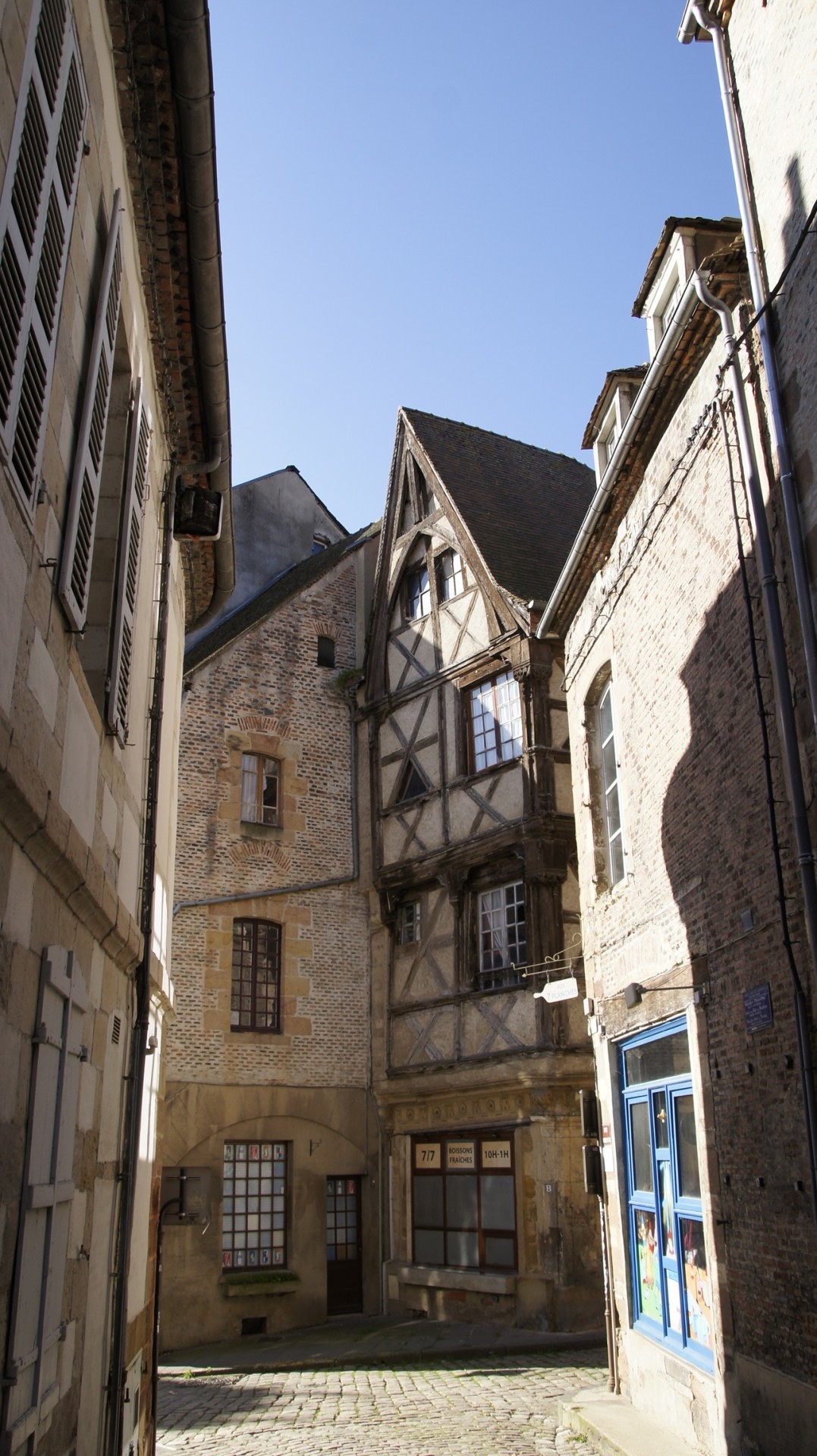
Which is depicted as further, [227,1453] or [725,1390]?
[227,1453]

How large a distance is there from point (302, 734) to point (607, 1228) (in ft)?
32.8

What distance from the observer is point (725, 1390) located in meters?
6.84

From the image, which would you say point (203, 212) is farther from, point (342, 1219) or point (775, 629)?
point (342, 1219)

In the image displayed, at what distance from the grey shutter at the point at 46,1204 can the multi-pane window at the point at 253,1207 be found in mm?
11574

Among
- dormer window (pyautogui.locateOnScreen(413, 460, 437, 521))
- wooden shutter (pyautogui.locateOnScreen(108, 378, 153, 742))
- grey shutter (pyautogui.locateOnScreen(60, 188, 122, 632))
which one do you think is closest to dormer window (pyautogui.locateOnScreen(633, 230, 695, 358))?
wooden shutter (pyautogui.locateOnScreen(108, 378, 153, 742))

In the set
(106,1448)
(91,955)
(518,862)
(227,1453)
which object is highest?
(518,862)

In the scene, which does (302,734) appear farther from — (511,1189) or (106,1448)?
(106,1448)

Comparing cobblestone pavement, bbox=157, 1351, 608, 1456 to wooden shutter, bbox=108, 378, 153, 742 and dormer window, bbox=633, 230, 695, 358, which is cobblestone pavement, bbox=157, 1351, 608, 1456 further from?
dormer window, bbox=633, 230, 695, 358

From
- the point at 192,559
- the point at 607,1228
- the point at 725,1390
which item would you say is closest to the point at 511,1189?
the point at 607,1228

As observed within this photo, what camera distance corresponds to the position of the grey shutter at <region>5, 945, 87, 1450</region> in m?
3.92

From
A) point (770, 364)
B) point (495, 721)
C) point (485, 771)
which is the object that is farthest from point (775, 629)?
point (495, 721)

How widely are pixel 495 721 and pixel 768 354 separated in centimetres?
958

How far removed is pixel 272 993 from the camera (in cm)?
1681

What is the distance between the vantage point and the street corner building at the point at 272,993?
15242 mm
